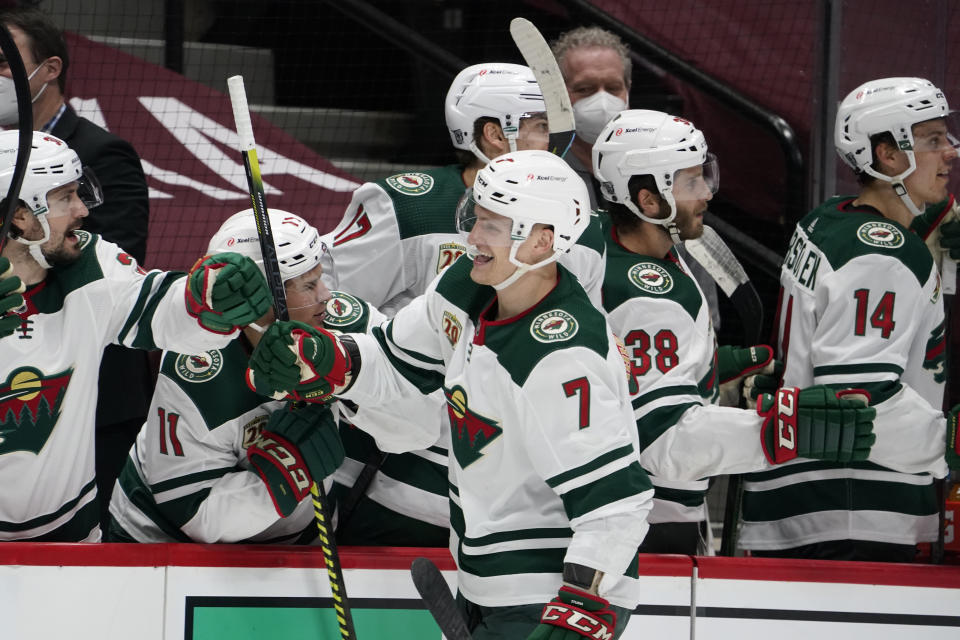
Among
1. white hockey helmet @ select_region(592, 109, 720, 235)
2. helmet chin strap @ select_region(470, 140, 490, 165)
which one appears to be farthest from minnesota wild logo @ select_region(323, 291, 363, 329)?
white hockey helmet @ select_region(592, 109, 720, 235)

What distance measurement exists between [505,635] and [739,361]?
1161 millimetres

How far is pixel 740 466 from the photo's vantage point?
273 centimetres

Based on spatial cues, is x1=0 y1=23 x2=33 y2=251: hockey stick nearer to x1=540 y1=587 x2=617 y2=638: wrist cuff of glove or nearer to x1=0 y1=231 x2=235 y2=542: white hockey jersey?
x1=0 y1=231 x2=235 y2=542: white hockey jersey

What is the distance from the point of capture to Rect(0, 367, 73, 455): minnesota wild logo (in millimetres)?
2627

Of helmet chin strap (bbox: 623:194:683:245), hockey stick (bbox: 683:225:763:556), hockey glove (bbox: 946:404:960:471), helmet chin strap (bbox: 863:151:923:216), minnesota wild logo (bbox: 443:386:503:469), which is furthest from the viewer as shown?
hockey stick (bbox: 683:225:763:556)

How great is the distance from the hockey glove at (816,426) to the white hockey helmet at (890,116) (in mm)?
648

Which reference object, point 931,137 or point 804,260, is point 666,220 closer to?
point 804,260

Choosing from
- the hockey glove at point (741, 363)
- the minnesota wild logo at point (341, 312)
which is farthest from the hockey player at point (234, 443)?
the hockey glove at point (741, 363)

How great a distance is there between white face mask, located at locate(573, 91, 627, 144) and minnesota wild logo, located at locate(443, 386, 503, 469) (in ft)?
5.01

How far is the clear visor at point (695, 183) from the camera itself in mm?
2928

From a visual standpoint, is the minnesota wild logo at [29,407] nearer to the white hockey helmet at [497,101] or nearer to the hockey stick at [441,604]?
the hockey stick at [441,604]

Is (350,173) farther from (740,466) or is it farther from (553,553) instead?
(553,553)

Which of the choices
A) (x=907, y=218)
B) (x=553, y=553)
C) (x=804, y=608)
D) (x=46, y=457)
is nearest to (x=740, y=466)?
(x=804, y=608)

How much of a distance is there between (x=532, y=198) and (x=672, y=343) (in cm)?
60
